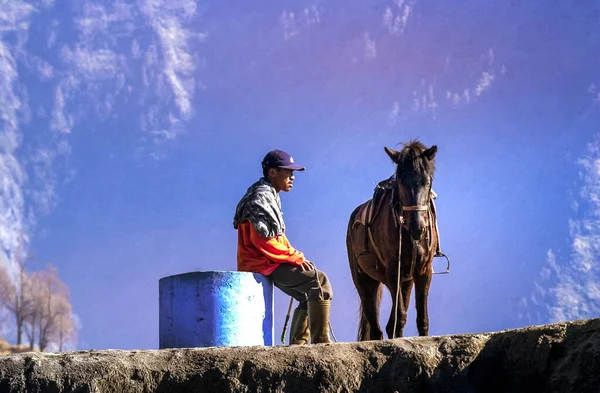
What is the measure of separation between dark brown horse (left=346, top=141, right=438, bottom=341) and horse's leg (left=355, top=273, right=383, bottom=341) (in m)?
0.03

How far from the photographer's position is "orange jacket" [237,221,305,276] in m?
7.47

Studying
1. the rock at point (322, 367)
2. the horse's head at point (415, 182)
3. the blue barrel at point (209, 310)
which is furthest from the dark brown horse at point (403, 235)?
the rock at point (322, 367)

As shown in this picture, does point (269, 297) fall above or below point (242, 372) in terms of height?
above

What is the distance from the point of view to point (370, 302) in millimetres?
11227

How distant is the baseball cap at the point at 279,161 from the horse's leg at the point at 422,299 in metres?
2.56

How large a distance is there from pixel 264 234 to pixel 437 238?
308cm

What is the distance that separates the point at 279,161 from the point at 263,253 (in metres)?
0.95

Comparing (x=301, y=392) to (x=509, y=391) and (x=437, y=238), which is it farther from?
(x=437, y=238)

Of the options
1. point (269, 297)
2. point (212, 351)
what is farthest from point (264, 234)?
point (212, 351)

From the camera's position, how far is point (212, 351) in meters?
5.82

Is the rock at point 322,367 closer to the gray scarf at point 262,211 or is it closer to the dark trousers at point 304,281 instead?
the dark trousers at point 304,281

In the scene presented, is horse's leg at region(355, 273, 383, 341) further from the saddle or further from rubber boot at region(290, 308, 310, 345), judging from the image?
rubber boot at region(290, 308, 310, 345)

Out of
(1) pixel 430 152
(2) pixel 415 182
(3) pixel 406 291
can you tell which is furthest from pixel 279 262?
(3) pixel 406 291

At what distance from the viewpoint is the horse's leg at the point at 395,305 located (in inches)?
372
